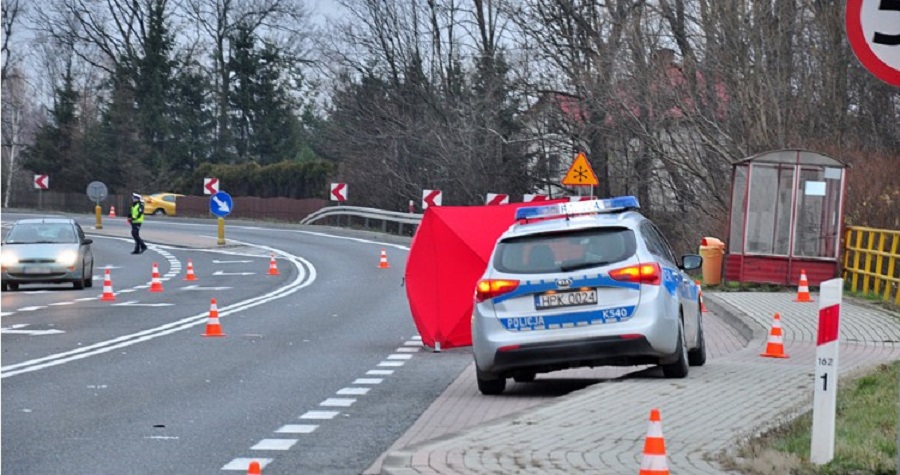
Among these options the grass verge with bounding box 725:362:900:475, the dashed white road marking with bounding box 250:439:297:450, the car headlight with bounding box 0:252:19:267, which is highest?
the grass verge with bounding box 725:362:900:475

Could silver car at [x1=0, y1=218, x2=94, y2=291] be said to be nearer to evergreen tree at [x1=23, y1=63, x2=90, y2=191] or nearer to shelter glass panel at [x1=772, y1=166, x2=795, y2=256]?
shelter glass panel at [x1=772, y1=166, x2=795, y2=256]

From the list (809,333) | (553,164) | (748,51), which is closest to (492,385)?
(809,333)

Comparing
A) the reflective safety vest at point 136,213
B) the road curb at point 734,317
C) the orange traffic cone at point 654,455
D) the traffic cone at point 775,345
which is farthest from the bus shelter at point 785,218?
the orange traffic cone at point 654,455

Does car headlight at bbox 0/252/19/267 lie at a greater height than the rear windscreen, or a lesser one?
lesser

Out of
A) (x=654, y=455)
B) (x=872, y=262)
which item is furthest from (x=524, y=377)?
(x=872, y=262)

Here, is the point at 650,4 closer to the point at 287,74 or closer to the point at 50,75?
the point at 287,74

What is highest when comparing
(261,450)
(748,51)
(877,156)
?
(748,51)

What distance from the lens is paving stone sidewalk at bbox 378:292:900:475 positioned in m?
8.75

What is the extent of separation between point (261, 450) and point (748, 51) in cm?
3113

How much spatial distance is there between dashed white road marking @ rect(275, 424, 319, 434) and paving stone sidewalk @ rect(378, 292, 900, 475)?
72 centimetres

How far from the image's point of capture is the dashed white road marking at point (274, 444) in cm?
1018

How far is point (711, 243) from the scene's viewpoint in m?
30.3

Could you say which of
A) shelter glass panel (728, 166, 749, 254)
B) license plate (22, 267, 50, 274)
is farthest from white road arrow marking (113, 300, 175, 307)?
shelter glass panel (728, 166, 749, 254)

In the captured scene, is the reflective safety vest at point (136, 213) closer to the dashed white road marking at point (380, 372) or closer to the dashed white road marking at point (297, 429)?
the dashed white road marking at point (380, 372)
